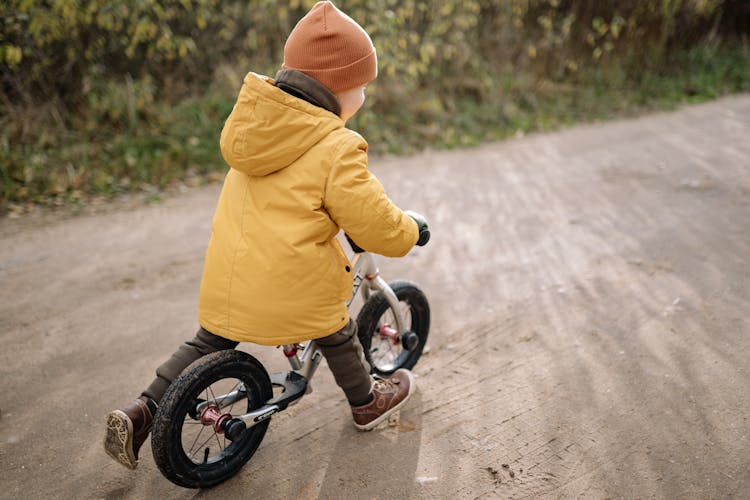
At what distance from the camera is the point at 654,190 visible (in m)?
5.18

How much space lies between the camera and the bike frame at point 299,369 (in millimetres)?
2406

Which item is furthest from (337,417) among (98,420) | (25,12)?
(25,12)

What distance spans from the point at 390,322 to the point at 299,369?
0.60 meters

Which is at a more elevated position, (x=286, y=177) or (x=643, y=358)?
(x=286, y=177)

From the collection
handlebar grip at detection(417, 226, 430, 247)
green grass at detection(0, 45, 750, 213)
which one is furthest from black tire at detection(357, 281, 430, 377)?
green grass at detection(0, 45, 750, 213)

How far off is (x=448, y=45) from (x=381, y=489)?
654cm

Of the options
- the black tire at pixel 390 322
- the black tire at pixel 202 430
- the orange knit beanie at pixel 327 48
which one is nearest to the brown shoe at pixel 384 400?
the black tire at pixel 390 322

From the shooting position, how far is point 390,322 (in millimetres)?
3002

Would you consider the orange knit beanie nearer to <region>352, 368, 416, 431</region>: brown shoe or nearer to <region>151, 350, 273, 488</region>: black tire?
<region>151, 350, 273, 488</region>: black tire

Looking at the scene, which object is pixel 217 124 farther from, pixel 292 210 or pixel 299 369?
pixel 292 210

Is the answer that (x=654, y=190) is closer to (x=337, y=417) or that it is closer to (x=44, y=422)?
(x=337, y=417)

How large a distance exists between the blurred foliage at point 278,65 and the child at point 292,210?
397 centimetres

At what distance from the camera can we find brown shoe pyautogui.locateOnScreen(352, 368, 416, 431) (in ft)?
8.56

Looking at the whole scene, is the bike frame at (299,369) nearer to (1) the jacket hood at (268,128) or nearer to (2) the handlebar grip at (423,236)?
(2) the handlebar grip at (423,236)
